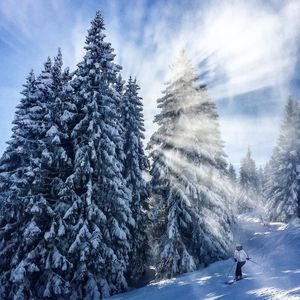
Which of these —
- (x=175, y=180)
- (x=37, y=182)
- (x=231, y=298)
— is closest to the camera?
(x=231, y=298)

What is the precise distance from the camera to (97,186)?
69.4ft

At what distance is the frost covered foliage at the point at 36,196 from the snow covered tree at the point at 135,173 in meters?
6.53

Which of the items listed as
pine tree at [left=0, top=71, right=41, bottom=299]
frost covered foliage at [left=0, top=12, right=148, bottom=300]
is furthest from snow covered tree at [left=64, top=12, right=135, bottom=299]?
pine tree at [left=0, top=71, right=41, bottom=299]

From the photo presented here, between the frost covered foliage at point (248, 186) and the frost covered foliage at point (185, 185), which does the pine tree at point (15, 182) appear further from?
the frost covered foliage at point (248, 186)

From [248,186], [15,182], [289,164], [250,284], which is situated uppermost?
[248,186]

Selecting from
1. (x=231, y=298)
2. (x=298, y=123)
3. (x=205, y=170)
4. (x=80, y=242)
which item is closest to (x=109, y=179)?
(x=80, y=242)

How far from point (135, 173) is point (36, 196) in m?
9.60

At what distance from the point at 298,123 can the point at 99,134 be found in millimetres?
31662

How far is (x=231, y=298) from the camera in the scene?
11852 millimetres

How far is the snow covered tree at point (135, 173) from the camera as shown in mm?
25641

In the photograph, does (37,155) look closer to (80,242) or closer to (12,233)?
(12,233)

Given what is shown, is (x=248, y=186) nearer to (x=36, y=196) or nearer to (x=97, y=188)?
(x=97, y=188)

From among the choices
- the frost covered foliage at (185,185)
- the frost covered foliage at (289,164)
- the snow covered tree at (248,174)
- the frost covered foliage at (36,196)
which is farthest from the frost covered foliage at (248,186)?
the frost covered foliage at (36,196)

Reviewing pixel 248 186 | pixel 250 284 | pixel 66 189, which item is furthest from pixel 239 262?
pixel 248 186
